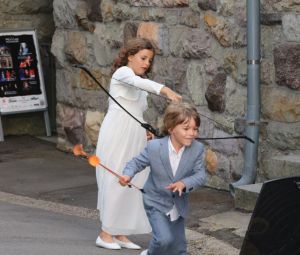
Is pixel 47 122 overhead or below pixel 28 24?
below

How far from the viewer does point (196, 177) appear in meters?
5.91

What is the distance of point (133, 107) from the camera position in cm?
699

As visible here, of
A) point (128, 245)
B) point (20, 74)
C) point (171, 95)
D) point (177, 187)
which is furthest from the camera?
point (20, 74)

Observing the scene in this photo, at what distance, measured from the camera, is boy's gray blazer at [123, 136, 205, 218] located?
19.5 feet

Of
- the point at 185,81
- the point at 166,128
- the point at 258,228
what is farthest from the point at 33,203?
the point at 258,228

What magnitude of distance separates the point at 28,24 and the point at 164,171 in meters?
7.27

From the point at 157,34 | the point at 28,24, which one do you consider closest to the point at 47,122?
the point at 28,24

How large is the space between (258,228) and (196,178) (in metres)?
2.03

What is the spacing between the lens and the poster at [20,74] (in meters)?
12.4

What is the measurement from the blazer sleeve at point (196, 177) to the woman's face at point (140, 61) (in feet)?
3.32

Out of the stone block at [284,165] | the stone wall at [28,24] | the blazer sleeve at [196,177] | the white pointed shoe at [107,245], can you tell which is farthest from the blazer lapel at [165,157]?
the stone wall at [28,24]

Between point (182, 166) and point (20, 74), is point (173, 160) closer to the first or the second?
point (182, 166)

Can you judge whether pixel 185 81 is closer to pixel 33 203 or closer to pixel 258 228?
pixel 33 203

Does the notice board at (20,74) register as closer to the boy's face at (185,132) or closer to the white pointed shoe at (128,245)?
the white pointed shoe at (128,245)
